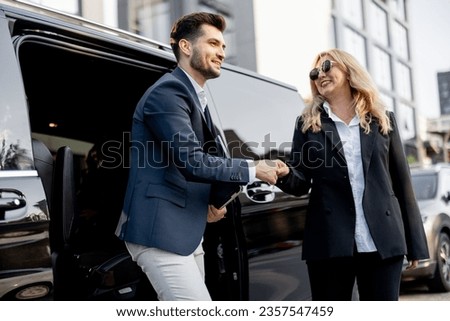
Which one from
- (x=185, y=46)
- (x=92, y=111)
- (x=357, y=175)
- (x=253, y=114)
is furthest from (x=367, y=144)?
(x=92, y=111)

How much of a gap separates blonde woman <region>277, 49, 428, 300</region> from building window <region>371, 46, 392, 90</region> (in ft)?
8.02

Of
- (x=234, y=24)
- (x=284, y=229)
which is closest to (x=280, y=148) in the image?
(x=284, y=229)

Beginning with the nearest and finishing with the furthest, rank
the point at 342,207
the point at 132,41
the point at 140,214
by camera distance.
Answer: the point at 140,214, the point at 342,207, the point at 132,41

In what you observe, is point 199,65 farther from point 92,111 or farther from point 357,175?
point 92,111

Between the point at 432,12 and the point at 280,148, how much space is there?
986mm

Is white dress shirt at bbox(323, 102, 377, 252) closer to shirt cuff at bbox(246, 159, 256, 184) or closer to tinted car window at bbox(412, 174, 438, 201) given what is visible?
shirt cuff at bbox(246, 159, 256, 184)

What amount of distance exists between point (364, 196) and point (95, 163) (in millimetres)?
1796

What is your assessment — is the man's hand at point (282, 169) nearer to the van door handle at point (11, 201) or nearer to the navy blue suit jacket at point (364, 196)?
the navy blue suit jacket at point (364, 196)

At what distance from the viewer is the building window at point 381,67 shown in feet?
15.9
